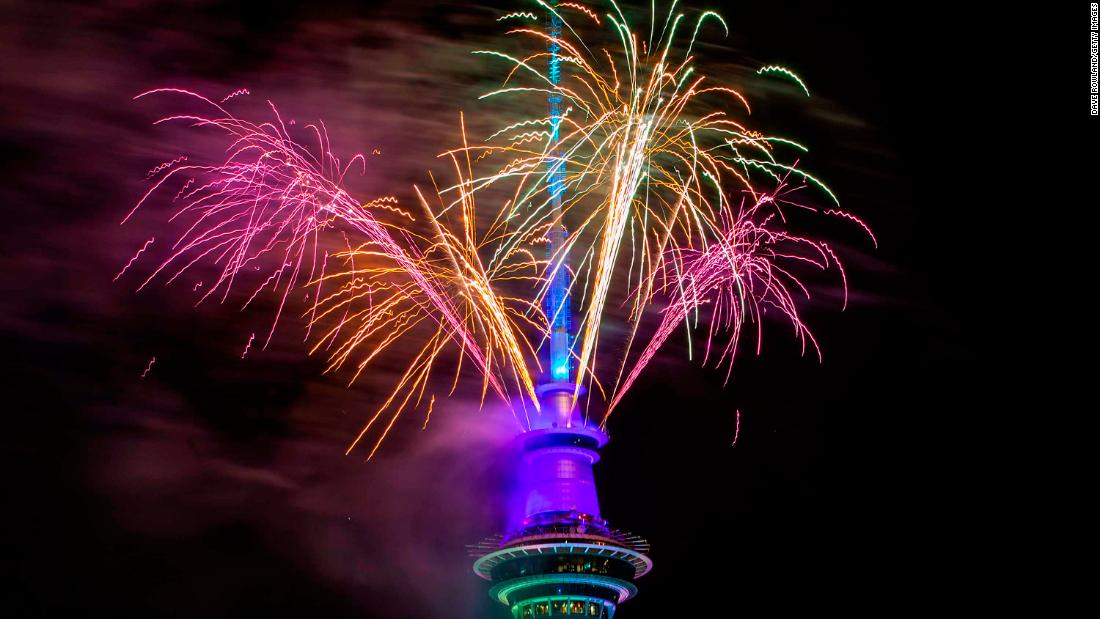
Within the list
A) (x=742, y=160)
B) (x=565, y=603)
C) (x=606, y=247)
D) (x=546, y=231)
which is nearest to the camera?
(x=742, y=160)

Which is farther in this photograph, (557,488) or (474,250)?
(557,488)

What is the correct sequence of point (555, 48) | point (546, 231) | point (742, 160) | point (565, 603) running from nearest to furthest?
point (742, 160), point (555, 48), point (546, 231), point (565, 603)

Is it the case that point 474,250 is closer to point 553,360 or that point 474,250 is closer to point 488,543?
point 553,360

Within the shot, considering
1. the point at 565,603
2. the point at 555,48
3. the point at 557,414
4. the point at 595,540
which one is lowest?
the point at 565,603

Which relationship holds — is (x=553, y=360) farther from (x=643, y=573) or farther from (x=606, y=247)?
(x=606, y=247)

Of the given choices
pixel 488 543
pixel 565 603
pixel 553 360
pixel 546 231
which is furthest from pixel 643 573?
pixel 546 231

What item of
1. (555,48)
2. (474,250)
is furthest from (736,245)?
(555,48)

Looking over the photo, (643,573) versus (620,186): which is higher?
(620,186)
